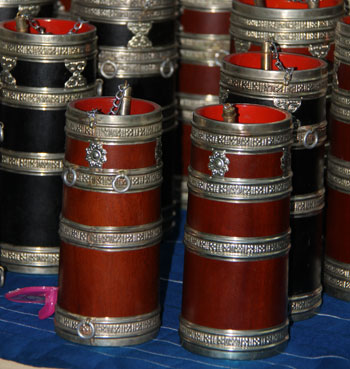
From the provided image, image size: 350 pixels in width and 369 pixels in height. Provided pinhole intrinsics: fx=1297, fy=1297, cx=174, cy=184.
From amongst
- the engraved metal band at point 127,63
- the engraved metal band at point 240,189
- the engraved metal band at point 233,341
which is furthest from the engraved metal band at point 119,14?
the engraved metal band at point 233,341

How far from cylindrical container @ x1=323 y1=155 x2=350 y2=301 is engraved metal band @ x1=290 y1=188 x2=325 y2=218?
0.19m

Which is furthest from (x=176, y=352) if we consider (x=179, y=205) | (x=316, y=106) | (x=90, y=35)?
(x=179, y=205)

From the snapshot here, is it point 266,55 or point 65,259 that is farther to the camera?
point 266,55

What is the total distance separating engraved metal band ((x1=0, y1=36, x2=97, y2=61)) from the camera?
A: 4820 millimetres

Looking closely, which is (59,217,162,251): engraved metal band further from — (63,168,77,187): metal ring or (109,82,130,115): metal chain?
(109,82,130,115): metal chain

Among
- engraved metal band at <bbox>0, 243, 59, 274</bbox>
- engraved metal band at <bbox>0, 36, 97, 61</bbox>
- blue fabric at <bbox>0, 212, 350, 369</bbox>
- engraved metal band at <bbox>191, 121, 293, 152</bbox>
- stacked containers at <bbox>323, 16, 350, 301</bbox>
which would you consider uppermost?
engraved metal band at <bbox>0, 36, 97, 61</bbox>

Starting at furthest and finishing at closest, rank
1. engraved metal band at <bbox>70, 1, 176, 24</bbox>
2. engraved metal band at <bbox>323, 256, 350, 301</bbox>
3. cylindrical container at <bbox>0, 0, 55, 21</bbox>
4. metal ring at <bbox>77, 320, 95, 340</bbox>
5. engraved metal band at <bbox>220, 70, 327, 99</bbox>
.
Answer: cylindrical container at <bbox>0, 0, 55, 21</bbox>
engraved metal band at <bbox>70, 1, 176, 24</bbox>
engraved metal band at <bbox>323, 256, 350, 301</bbox>
engraved metal band at <bbox>220, 70, 327, 99</bbox>
metal ring at <bbox>77, 320, 95, 340</bbox>

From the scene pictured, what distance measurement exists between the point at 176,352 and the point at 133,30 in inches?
59.3

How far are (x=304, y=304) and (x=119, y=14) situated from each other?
1423mm

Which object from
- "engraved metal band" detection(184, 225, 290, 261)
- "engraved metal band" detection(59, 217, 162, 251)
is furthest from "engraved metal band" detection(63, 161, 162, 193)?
"engraved metal band" detection(184, 225, 290, 261)

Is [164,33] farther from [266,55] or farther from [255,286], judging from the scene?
[255,286]

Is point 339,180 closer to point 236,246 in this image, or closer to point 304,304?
point 304,304

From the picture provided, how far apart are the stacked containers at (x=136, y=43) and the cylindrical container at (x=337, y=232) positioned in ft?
2.90

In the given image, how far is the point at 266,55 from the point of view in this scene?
475cm
